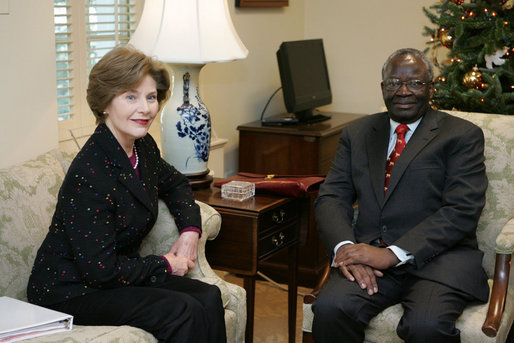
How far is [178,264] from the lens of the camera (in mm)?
2238

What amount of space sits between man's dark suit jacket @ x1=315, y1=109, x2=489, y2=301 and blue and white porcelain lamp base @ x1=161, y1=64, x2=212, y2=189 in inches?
22.0

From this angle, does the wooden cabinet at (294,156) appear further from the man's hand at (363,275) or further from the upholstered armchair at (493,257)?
the man's hand at (363,275)

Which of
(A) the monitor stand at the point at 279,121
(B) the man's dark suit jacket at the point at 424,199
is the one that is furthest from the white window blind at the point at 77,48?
(B) the man's dark suit jacket at the point at 424,199

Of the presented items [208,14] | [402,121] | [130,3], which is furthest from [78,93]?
[402,121]

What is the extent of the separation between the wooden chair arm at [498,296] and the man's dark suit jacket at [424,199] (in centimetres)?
6

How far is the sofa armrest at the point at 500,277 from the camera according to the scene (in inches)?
84.9

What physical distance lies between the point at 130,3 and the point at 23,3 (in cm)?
91

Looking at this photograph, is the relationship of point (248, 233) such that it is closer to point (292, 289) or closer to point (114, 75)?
point (292, 289)

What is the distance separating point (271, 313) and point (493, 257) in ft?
4.37

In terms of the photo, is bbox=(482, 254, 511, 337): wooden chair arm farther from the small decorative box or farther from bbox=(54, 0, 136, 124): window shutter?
bbox=(54, 0, 136, 124): window shutter

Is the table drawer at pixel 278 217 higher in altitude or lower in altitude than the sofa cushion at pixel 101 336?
higher

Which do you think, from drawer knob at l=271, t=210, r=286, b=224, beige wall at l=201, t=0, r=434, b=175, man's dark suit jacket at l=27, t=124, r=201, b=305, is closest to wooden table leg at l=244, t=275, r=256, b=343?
drawer knob at l=271, t=210, r=286, b=224

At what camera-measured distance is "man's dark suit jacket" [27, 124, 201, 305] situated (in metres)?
1.96

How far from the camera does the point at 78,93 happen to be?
10.1 feet
